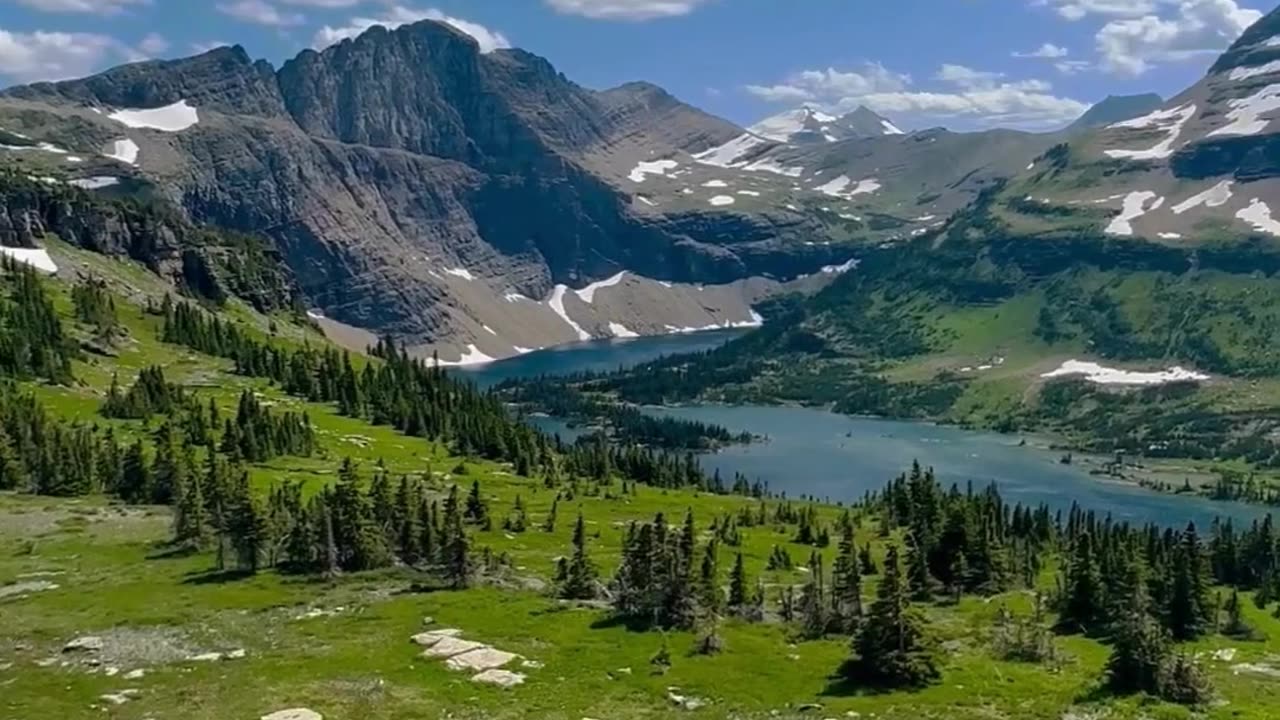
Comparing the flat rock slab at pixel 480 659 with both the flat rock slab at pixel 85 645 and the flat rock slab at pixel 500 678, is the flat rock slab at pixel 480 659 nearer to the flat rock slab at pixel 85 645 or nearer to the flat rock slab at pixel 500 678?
the flat rock slab at pixel 500 678

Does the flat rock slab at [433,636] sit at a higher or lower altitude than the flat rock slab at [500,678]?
higher

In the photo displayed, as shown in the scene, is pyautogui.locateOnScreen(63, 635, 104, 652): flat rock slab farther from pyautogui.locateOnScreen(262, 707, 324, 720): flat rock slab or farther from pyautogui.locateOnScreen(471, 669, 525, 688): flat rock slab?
pyautogui.locateOnScreen(471, 669, 525, 688): flat rock slab

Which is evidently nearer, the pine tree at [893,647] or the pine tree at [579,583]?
the pine tree at [893,647]

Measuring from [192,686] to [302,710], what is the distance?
817cm

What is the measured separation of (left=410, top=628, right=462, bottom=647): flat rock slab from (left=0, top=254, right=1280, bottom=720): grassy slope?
1.11 meters

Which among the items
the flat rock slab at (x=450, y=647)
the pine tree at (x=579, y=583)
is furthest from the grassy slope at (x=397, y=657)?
the pine tree at (x=579, y=583)

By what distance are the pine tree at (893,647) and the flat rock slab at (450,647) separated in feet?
70.0

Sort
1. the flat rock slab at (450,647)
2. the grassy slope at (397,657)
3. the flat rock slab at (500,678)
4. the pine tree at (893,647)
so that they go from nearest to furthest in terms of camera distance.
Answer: the grassy slope at (397,657), the flat rock slab at (500,678), the pine tree at (893,647), the flat rock slab at (450,647)

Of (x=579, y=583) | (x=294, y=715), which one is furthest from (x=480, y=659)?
(x=579, y=583)

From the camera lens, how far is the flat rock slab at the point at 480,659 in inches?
2677

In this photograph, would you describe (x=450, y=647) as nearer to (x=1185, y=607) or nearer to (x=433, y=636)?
(x=433, y=636)

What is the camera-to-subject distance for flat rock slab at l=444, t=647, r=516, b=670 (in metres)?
68.0

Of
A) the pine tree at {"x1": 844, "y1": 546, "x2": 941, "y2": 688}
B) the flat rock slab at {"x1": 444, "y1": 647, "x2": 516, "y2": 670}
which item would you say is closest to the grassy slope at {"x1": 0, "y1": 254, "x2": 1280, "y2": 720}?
the flat rock slab at {"x1": 444, "y1": 647, "x2": 516, "y2": 670}

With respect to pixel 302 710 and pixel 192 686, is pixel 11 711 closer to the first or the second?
pixel 192 686
